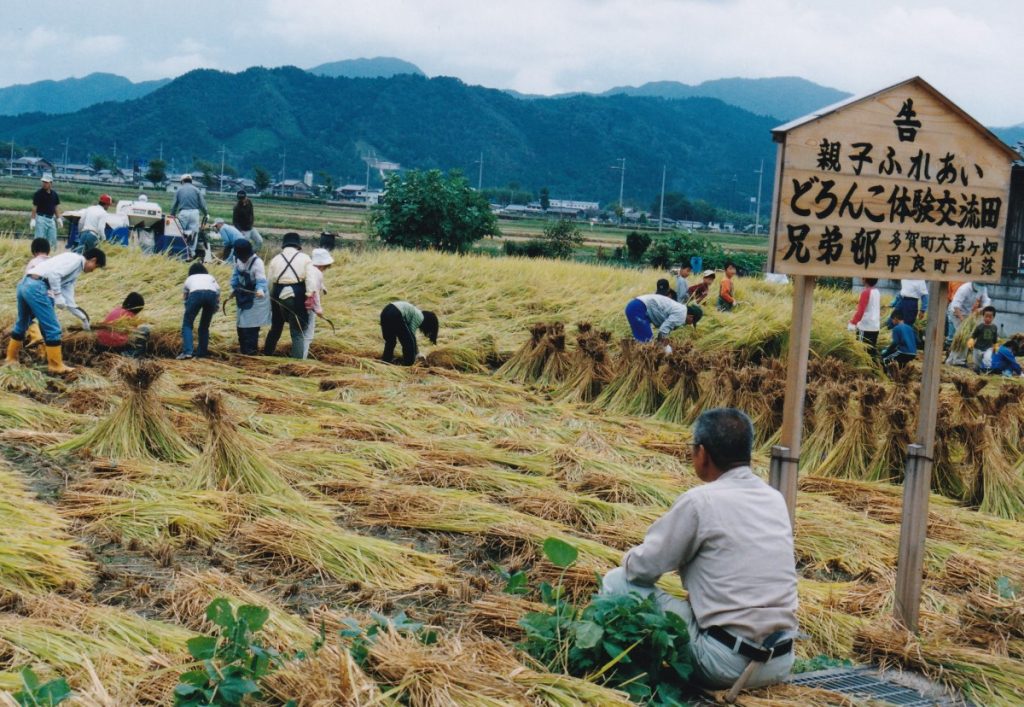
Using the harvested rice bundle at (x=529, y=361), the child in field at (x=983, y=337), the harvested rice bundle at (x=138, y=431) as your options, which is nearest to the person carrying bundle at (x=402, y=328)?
the harvested rice bundle at (x=529, y=361)

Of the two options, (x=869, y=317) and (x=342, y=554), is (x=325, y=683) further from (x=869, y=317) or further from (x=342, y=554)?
(x=869, y=317)

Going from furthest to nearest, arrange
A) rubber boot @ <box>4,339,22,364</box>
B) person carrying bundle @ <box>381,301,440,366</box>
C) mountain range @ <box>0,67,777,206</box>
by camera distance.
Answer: mountain range @ <box>0,67,777,206</box> < person carrying bundle @ <box>381,301,440,366</box> < rubber boot @ <box>4,339,22,364</box>

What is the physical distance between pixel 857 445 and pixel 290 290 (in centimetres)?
508

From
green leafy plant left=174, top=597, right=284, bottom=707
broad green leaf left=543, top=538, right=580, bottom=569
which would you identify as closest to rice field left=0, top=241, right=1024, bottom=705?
green leafy plant left=174, top=597, right=284, bottom=707

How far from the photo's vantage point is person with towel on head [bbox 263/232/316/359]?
975 cm

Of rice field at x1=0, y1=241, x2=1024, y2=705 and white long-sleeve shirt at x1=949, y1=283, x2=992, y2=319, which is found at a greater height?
white long-sleeve shirt at x1=949, y1=283, x2=992, y2=319

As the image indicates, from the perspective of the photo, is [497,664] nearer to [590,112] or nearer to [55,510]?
[55,510]

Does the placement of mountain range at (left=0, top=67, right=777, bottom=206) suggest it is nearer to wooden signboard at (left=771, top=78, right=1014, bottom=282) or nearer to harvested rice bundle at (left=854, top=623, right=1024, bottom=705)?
wooden signboard at (left=771, top=78, right=1014, bottom=282)

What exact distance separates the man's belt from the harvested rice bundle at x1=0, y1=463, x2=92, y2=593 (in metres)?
2.37

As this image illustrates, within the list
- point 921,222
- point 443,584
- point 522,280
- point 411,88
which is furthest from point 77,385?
point 411,88

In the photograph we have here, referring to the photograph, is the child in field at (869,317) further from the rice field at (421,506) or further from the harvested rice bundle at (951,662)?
the harvested rice bundle at (951,662)

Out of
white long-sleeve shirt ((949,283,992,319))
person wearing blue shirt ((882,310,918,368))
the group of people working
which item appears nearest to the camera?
person wearing blue shirt ((882,310,918,368))

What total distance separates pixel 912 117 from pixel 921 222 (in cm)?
39

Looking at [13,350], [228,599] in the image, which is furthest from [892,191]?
[13,350]
